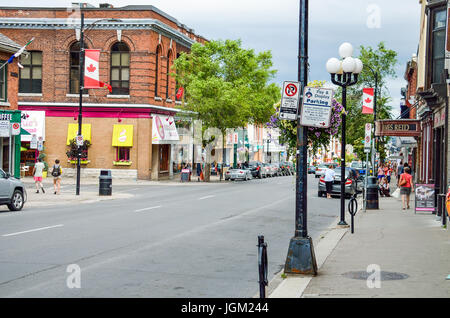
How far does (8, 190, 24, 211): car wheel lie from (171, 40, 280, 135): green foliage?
26.6 meters

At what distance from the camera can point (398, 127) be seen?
28.8m

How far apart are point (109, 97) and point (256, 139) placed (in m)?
49.7

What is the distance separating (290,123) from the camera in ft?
51.1

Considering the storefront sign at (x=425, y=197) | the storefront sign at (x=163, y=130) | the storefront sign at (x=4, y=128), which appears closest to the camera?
the storefront sign at (x=425, y=197)

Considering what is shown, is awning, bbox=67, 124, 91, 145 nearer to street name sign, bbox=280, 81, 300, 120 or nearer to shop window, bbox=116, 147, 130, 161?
shop window, bbox=116, 147, 130, 161

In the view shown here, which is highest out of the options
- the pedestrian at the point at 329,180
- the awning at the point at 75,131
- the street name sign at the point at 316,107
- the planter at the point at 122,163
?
the awning at the point at 75,131

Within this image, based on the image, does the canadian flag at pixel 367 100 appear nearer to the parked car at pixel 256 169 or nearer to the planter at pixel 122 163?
the planter at pixel 122 163

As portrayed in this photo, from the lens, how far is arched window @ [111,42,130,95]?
1953 inches

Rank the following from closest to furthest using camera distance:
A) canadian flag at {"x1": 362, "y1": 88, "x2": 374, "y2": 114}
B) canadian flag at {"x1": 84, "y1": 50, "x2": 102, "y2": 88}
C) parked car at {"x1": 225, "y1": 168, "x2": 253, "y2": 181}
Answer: canadian flag at {"x1": 362, "y1": 88, "x2": 374, "y2": 114} < canadian flag at {"x1": 84, "y1": 50, "x2": 102, "y2": 88} < parked car at {"x1": 225, "y1": 168, "x2": 253, "y2": 181}

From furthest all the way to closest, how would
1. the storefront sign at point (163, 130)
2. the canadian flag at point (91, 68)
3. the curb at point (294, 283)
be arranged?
the storefront sign at point (163, 130), the canadian flag at point (91, 68), the curb at point (294, 283)

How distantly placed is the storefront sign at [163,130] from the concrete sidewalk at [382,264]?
109 feet

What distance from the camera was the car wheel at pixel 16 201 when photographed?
21.9 m

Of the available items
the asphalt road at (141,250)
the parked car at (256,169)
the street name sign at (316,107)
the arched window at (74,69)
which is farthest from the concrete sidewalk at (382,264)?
the parked car at (256,169)

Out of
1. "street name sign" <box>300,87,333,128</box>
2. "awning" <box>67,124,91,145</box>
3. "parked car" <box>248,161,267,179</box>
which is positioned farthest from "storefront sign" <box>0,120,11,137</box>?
"parked car" <box>248,161,267,179</box>
